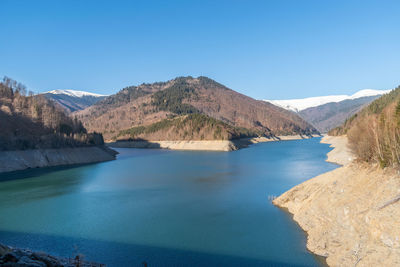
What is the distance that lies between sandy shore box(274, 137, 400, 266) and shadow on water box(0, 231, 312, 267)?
3116mm

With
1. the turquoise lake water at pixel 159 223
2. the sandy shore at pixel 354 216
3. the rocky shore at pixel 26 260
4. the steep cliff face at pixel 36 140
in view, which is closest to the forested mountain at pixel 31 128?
the steep cliff face at pixel 36 140

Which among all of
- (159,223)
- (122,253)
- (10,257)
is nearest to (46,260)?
(10,257)

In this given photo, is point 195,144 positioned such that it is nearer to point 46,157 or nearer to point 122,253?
point 46,157

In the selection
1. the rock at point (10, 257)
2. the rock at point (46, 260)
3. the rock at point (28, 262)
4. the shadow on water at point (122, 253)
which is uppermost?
the rock at point (10, 257)

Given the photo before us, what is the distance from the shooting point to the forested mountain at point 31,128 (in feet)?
193

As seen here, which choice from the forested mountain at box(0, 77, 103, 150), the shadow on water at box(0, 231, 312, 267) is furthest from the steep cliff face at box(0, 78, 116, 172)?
the shadow on water at box(0, 231, 312, 267)

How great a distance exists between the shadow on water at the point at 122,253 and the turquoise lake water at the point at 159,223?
0.05 metres

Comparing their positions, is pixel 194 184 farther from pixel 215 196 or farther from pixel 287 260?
pixel 287 260

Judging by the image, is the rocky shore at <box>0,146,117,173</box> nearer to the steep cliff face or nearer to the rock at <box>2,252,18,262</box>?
the steep cliff face

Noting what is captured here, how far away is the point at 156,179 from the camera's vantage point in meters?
44.7

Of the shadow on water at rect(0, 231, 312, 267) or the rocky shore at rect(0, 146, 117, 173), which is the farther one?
the rocky shore at rect(0, 146, 117, 173)

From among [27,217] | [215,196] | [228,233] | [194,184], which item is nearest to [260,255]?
[228,233]

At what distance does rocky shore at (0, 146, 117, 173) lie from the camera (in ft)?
179

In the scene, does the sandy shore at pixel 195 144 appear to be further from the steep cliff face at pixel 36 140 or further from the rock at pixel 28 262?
the rock at pixel 28 262
